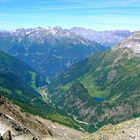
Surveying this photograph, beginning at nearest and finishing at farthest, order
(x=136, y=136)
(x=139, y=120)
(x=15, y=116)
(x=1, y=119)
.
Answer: (x=136, y=136), (x=139, y=120), (x=1, y=119), (x=15, y=116)

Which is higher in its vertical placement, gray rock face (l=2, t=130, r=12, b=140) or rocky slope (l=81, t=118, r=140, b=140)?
rocky slope (l=81, t=118, r=140, b=140)

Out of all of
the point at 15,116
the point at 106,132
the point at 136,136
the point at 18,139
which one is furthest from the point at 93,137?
the point at 15,116

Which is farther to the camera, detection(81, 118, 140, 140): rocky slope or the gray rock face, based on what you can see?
the gray rock face

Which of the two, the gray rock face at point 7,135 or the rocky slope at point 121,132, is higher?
the rocky slope at point 121,132

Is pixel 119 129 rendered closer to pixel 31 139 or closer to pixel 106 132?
pixel 106 132

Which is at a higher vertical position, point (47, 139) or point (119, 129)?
point (119, 129)

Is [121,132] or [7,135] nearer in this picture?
[121,132]

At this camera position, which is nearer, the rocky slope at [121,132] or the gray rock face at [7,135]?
the rocky slope at [121,132]

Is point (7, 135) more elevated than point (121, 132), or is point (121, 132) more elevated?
point (121, 132)
